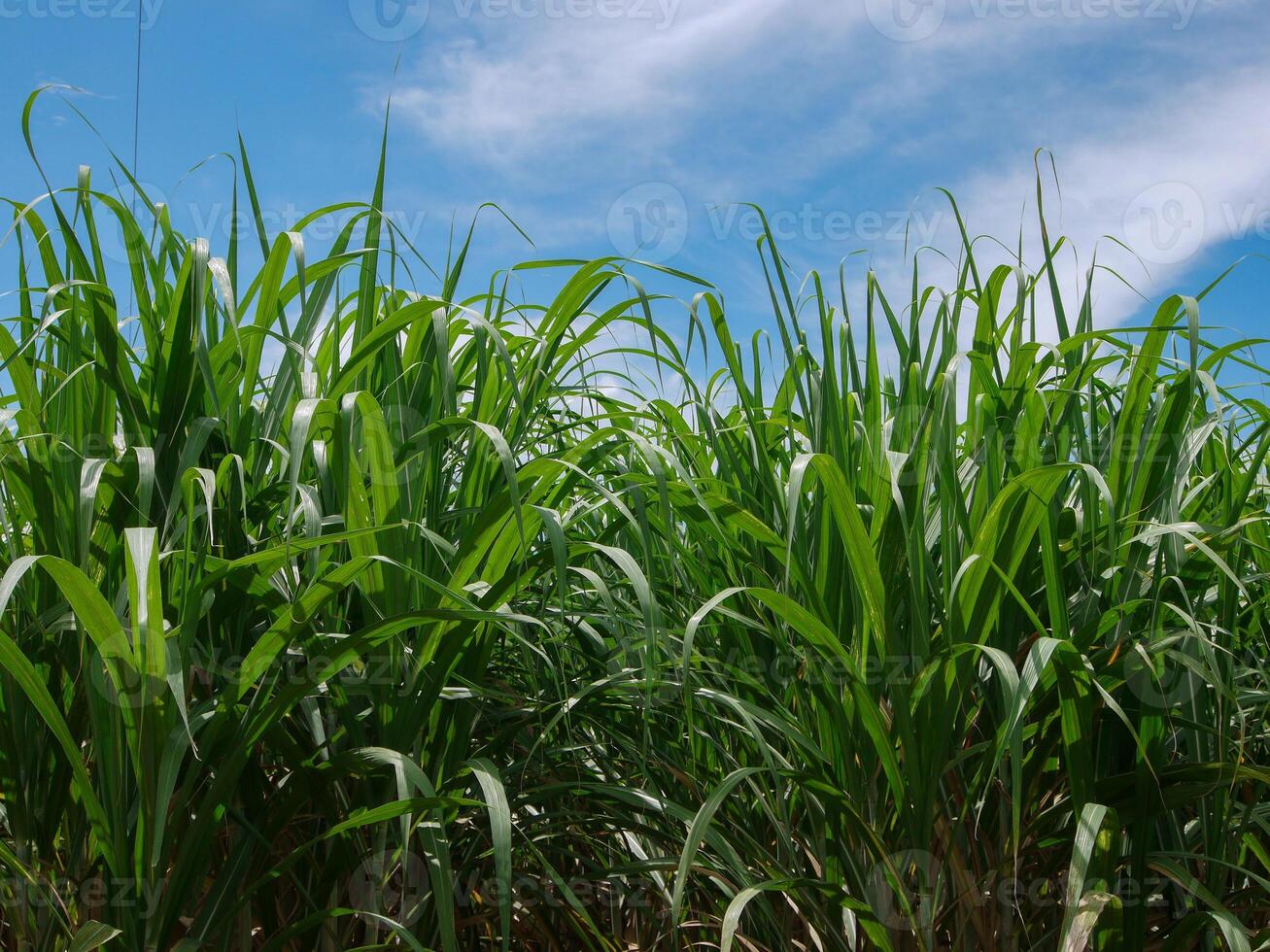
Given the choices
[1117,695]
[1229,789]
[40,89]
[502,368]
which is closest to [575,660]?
[502,368]

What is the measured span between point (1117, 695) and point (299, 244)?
3.03 ft

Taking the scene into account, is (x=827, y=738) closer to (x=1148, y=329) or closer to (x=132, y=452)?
(x=1148, y=329)

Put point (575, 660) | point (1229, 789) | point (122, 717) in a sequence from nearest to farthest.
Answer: point (122, 717) → point (1229, 789) → point (575, 660)

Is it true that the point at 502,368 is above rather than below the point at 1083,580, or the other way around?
above

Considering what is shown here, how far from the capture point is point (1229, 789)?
1007 millimetres

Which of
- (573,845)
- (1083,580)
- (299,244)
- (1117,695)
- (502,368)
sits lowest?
(573,845)

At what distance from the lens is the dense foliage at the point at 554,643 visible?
81 cm

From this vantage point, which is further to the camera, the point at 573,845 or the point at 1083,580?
the point at 573,845

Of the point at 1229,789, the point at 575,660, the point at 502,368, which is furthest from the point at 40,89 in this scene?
the point at 1229,789

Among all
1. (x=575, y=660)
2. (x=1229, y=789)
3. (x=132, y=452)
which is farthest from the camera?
(x=575, y=660)

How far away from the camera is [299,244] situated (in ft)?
3.14

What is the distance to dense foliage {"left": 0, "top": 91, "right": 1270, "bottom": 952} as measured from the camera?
31.8 inches

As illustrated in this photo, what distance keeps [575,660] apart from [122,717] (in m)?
0.56

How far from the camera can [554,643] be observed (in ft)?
3.16
